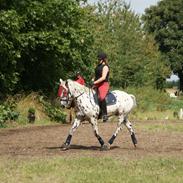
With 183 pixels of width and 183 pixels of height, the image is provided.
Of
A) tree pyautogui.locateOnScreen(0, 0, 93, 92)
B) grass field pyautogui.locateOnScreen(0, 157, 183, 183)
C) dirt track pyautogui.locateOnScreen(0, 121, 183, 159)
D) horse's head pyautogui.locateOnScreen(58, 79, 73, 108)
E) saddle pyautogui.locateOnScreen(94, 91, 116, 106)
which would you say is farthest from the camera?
tree pyautogui.locateOnScreen(0, 0, 93, 92)

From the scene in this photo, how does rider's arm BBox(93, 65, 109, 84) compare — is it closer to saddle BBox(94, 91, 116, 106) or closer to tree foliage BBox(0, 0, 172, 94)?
saddle BBox(94, 91, 116, 106)

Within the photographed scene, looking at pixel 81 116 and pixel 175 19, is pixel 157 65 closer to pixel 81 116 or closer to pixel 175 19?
pixel 175 19

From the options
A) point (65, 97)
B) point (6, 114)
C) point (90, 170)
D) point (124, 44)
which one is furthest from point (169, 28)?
point (90, 170)

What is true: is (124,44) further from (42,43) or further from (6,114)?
(6,114)

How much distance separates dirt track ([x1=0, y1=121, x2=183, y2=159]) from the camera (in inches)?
542

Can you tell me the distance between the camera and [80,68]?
104 feet

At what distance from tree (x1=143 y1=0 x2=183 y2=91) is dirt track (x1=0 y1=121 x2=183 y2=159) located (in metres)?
61.0

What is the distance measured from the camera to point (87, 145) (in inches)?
637

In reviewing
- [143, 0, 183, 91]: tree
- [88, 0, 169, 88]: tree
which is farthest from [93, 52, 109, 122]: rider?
[143, 0, 183, 91]: tree

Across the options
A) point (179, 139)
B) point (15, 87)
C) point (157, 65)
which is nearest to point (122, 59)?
point (157, 65)

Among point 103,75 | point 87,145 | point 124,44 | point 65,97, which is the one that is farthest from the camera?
point 124,44

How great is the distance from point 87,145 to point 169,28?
69439 millimetres

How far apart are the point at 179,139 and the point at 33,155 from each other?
6510 mm

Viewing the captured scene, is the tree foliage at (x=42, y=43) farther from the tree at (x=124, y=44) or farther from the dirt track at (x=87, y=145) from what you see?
the tree at (x=124, y=44)
